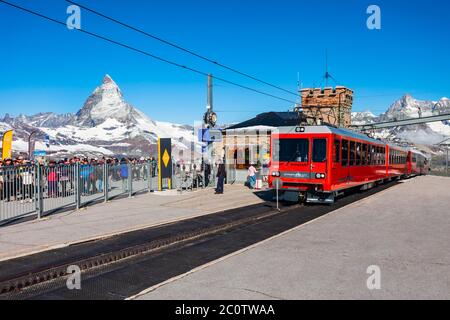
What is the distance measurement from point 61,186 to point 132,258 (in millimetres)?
6712

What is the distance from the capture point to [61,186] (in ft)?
45.0

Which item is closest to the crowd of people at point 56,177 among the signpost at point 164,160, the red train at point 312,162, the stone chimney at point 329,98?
the signpost at point 164,160

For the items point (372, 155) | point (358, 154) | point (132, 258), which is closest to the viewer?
point (132, 258)

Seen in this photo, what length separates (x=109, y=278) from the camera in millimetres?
6719

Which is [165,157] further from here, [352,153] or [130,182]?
[352,153]

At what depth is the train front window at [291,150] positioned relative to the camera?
1584 centimetres

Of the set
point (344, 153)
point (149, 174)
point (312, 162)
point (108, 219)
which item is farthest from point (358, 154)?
point (108, 219)

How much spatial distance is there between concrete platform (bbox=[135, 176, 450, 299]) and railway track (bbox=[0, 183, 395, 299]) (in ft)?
1.88

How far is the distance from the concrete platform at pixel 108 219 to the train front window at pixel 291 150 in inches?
89.1

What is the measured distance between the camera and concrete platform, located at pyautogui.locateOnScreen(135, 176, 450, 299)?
5.79 m

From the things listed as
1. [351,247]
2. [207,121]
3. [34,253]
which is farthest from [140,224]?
[207,121]

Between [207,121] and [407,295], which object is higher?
[207,121]
